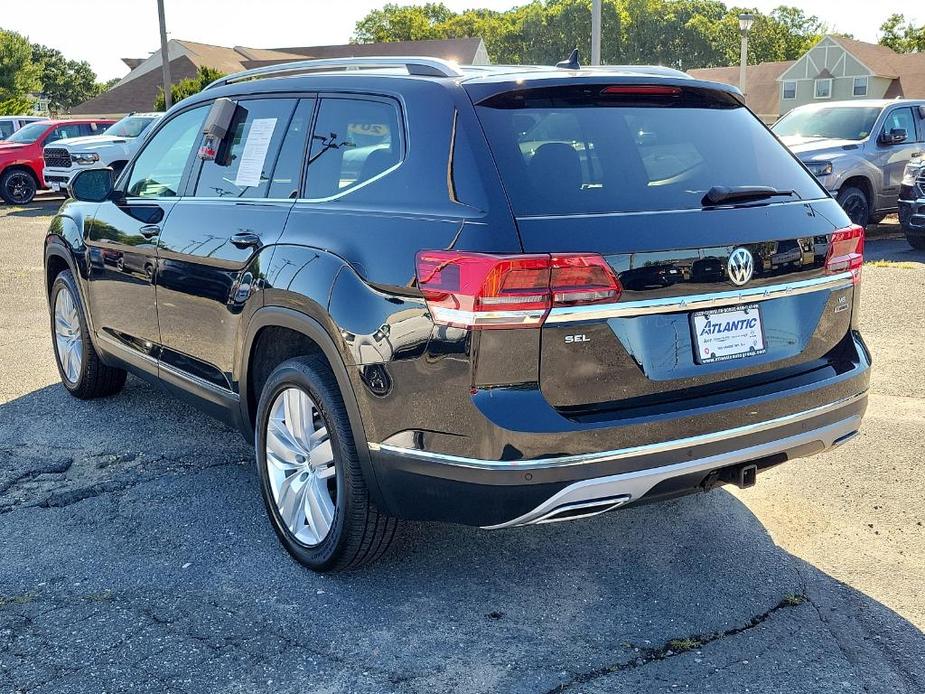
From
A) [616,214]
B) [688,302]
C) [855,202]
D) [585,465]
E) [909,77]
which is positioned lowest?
[909,77]

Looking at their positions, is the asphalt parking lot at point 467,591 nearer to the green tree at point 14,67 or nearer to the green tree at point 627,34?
the green tree at point 14,67

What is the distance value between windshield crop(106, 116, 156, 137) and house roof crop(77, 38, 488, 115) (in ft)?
105

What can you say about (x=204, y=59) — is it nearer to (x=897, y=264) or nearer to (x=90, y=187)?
(x=897, y=264)

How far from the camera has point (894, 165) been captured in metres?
13.7

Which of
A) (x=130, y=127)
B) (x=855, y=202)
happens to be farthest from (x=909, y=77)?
(x=855, y=202)

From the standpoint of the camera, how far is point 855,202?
533 inches

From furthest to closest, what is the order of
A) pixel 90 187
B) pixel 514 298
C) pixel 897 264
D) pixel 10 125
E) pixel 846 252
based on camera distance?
pixel 10 125
pixel 897 264
pixel 90 187
pixel 846 252
pixel 514 298

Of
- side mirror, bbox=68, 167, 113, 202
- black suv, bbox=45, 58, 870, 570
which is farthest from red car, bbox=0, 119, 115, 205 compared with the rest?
black suv, bbox=45, 58, 870, 570

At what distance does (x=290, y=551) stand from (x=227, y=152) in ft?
5.88

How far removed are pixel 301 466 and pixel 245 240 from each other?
0.93m

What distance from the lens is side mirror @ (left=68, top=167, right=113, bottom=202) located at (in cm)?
541

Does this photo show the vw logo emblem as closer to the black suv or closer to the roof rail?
the black suv

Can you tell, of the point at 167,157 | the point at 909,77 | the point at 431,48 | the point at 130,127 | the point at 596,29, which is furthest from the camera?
the point at 909,77

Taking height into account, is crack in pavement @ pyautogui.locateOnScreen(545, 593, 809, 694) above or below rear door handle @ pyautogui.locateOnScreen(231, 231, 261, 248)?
below
